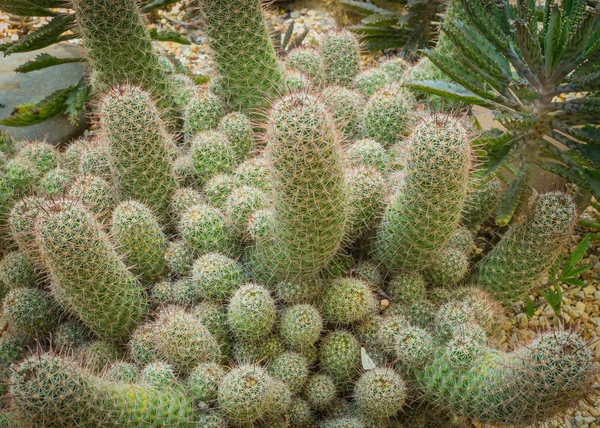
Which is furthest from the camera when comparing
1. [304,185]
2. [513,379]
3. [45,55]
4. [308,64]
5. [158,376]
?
[45,55]

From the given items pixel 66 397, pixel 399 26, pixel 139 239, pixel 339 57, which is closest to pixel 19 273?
pixel 139 239

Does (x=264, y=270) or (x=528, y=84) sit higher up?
(x=528, y=84)

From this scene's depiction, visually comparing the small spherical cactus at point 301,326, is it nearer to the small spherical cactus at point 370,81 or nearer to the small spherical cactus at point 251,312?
the small spherical cactus at point 251,312

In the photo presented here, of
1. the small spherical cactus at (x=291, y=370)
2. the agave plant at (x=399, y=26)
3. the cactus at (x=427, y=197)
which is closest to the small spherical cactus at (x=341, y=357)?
the small spherical cactus at (x=291, y=370)

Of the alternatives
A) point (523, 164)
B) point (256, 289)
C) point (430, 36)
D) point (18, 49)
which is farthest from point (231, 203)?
point (430, 36)

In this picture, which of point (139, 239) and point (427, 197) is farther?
point (139, 239)

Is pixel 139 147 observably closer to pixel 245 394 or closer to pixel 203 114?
pixel 203 114

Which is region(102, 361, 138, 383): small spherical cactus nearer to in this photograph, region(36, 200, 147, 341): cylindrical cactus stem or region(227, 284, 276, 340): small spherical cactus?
region(36, 200, 147, 341): cylindrical cactus stem

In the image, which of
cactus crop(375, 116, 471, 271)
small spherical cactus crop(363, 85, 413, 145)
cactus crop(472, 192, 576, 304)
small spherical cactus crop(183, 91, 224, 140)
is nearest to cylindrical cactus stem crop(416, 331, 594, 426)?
cactus crop(375, 116, 471, 271)
